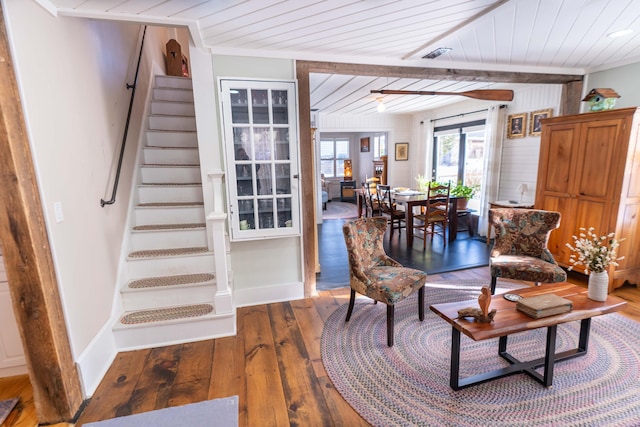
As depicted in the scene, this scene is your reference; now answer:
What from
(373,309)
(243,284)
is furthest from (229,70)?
(373,309)

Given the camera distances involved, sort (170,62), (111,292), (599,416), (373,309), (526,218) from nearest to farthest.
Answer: (599,416), (111,292), (373,309), (526,218), (170,62)

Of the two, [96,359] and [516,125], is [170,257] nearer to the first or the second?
[96,359]

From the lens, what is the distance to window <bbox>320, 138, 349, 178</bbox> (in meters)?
10.7

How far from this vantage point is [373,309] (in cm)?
306

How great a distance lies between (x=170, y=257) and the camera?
2.84 meters

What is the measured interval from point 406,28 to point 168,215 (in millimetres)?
2757

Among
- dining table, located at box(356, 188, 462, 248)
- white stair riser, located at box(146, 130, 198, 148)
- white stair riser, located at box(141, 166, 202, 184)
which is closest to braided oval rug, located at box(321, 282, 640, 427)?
white stair riser, located at box(141, 166, 202, 184)

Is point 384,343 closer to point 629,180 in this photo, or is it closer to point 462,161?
point 629,180

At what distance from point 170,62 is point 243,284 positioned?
4275 millimetres

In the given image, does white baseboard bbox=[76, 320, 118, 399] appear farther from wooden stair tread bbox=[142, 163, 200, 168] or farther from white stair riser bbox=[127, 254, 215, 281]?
wooden stair tread bbox=[142, 163, 200, 168]

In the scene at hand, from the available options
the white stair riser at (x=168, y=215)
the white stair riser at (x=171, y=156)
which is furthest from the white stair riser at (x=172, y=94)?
the white stair riser at (x=168, y=215)

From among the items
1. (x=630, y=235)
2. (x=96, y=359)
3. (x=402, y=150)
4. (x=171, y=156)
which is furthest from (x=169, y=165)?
(x=402, y=150)

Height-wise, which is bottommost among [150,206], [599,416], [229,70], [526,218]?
[599,416]

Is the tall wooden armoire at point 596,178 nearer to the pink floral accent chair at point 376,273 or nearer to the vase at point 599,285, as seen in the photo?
the vase at point 599,285
